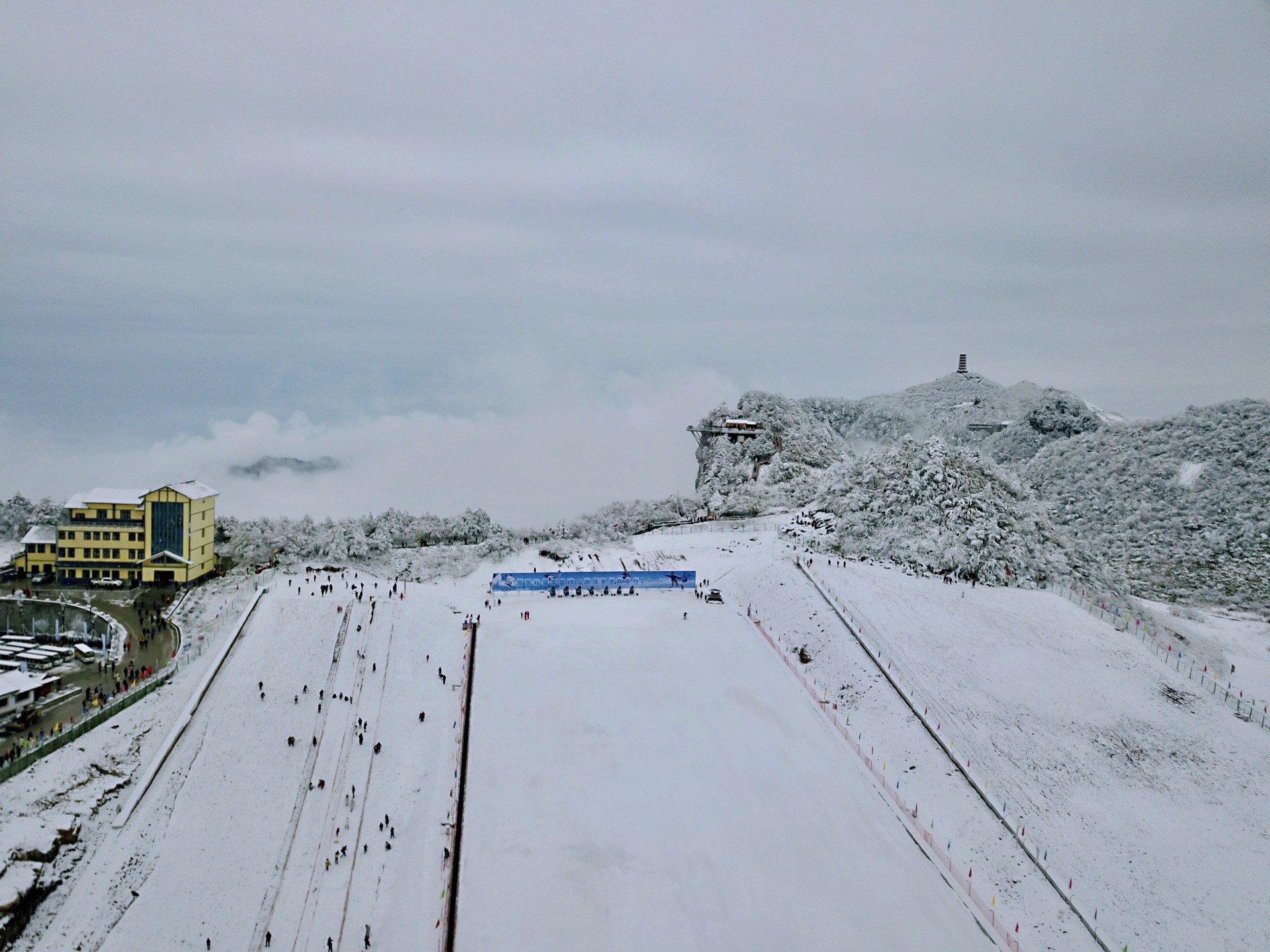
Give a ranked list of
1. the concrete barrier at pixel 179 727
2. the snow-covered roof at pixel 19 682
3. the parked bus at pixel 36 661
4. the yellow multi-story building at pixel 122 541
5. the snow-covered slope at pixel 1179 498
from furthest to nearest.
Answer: the snow-covered slope at pixel 1179 498 < the yellow multi-story building at pixel 122 541 < the parked bus at pixel 36 661 < the snow-covered roof at pixel 19 682 < the concrete barrier at pixel 179 727

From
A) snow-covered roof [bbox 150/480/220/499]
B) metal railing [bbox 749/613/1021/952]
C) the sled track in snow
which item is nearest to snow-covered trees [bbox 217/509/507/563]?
snow-covered roof [bbox 150/480/220/499]

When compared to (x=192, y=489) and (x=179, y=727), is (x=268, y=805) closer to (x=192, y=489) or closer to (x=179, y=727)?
(x=179, y=727)

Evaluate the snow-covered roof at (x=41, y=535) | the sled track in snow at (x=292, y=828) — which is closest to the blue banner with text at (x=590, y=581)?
the sled track in snow at (x=292, y=828)

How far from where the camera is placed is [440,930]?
18906 millimetres

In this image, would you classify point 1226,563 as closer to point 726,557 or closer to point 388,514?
point 726,557

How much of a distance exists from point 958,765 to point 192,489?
40.5m

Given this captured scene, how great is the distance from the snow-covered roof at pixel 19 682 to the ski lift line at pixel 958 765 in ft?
103

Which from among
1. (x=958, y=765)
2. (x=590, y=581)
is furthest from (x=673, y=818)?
(x=590, y=581)

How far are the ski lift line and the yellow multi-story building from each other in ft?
110

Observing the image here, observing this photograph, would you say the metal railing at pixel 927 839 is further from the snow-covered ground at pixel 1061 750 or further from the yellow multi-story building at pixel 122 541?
the yellow multi-story building at pixel 122 541

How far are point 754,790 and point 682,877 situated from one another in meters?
4.49

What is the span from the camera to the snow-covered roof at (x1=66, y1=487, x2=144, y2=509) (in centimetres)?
4097

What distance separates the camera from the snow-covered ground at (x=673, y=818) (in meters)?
19.2

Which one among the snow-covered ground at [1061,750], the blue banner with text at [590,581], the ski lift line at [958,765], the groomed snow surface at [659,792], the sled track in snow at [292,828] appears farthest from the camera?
the blue banner with text at [590,581]
